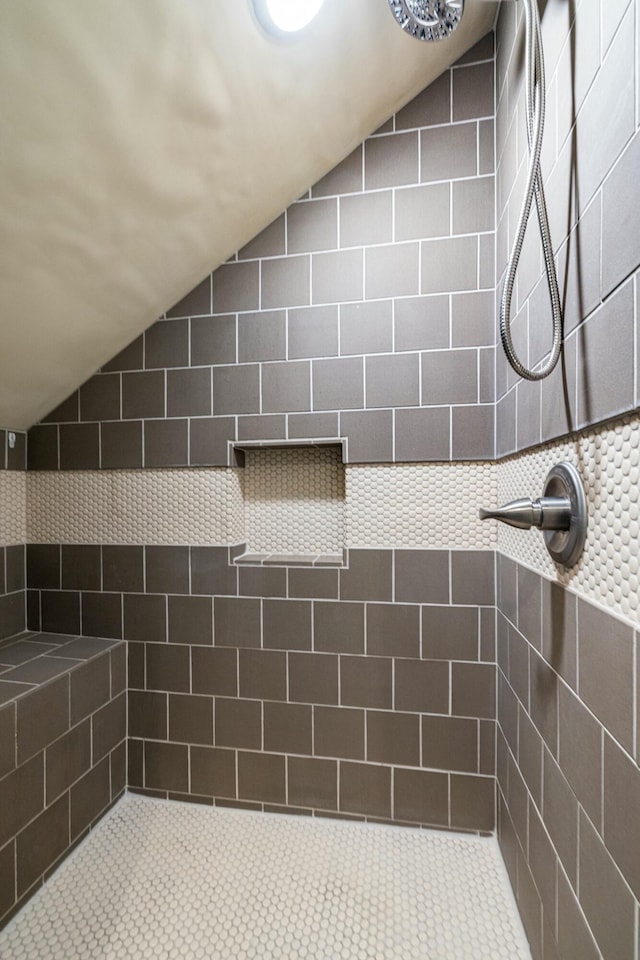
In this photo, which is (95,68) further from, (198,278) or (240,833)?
(240,833)

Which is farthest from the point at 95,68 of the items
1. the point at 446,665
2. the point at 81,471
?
the point at 446,665

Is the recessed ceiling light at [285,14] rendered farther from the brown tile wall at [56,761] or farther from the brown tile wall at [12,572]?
the brown tile wall at [56,761]

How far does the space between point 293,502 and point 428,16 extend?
4.15 ft

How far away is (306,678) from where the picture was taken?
1418 millimetres

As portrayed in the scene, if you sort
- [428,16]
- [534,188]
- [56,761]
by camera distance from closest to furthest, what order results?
1. [534,188]
2. [428,16]
3. [56,761]

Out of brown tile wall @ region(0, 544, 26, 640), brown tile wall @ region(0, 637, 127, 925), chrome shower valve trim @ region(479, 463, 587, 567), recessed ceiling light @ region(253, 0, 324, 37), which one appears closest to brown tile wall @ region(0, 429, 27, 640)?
brown tile wall @ region(0, 544, 26, 640)

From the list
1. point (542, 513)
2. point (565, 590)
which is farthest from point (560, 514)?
point (565, 590)

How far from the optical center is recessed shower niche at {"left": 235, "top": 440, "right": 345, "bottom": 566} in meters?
1.56

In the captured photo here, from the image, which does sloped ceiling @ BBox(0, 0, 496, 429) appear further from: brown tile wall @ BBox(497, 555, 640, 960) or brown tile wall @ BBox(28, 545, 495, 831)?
brown tile wall @ BBox(497, 555, 640, 960)

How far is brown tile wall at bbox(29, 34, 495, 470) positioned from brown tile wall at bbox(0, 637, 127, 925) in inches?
27.9

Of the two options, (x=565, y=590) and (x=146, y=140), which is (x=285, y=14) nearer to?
(x=146, y=140)

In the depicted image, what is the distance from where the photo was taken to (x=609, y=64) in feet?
2.00

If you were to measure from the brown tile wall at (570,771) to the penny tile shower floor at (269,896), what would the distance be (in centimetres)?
16

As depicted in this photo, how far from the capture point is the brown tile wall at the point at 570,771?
57 centimetres
